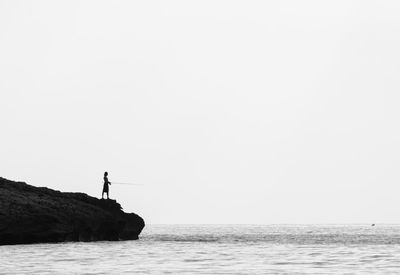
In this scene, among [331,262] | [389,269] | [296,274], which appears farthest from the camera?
[331,262]

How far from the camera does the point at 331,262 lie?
41.6 meters

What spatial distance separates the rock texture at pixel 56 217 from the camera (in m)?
60.8

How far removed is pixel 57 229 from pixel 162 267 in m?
27.4

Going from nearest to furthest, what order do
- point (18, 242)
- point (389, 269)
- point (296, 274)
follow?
point (296, 274) < point (389, 269) < point (18, 242)

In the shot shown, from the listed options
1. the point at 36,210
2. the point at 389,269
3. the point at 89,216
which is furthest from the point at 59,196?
the point at 389,269

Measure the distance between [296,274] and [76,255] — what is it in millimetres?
16819

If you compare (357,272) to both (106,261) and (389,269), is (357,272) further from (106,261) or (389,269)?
(106,261)

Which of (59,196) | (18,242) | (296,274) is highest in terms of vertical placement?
(59,196)

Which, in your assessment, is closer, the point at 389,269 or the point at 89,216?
the point at 389,269

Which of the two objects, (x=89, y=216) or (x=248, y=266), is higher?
(x=89, y=216)

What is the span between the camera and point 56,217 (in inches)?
2498

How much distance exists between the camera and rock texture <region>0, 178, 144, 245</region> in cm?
6084

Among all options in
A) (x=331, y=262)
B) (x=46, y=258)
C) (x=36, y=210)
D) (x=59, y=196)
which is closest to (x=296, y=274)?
(x=331, y=262)

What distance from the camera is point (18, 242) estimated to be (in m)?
62.1
